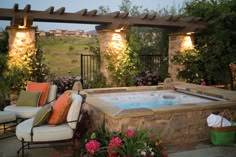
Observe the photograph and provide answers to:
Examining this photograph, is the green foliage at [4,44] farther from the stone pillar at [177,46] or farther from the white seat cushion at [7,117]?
the stone pillar at [177,46]

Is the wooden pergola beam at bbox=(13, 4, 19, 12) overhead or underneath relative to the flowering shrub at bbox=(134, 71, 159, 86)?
overhead

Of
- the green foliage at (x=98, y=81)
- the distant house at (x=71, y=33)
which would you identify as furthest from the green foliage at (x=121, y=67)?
the distant house at (x=71, y=33)

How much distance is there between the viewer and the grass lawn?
11531 millimetres

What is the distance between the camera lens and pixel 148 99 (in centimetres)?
615

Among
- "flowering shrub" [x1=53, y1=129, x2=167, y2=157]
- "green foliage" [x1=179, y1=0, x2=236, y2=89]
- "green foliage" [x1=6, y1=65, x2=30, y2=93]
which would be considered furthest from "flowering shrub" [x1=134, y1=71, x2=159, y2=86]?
"flowering shrub" [x1=53, y1=129, x2=167, y2=157]

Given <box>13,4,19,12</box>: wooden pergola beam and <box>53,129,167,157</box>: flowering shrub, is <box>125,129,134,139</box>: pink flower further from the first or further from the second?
<box>13,4,19,12</box>: wooden pergola beam

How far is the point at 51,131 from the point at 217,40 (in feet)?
19.9

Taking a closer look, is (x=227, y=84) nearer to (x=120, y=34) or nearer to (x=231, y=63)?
(x=231, y=63)

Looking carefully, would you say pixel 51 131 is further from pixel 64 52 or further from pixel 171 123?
pixel 64 52

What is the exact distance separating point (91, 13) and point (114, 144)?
4.77 metres

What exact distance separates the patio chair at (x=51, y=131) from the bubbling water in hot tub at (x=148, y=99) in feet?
5.47

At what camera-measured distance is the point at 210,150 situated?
13.5 feet

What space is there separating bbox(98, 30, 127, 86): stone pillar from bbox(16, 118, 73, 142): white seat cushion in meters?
4.29

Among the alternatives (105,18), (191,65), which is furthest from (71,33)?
(191,65)
